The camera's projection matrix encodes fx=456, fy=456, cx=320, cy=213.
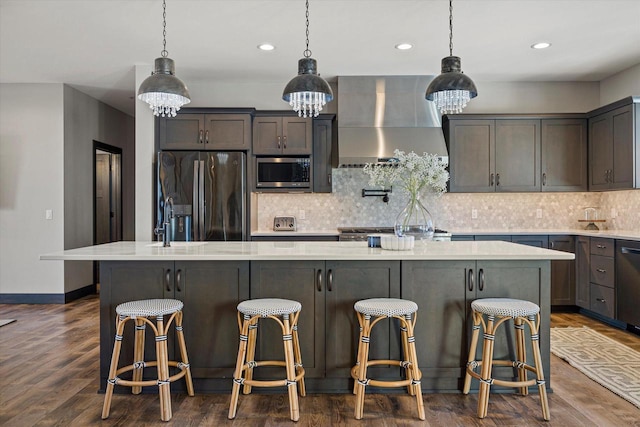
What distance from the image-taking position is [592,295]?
15.7ft

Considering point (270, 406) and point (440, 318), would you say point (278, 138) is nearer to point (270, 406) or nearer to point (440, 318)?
point (440, 318)

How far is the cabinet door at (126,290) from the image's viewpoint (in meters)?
2.88

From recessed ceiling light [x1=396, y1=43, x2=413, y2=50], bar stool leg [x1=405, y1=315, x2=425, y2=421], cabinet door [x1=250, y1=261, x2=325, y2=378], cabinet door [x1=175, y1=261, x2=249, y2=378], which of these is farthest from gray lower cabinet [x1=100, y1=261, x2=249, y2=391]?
recessed ceiling light [x1=396, y1=43, x2=413, y2=50]

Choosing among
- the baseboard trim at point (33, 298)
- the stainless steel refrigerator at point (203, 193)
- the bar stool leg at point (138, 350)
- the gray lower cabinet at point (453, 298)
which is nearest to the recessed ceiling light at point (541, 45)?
the gray lower cabinet at point (453, 298)

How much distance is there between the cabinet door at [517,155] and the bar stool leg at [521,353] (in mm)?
2893

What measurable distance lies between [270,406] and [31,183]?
4.68m

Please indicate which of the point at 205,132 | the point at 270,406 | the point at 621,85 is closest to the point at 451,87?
the point at 270,406

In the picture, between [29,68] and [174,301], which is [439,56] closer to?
[174,301]

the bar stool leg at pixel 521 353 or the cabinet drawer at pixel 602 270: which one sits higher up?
the cabinet drawer at pixel 602 270

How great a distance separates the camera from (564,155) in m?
5.33

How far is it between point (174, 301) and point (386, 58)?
133 inches

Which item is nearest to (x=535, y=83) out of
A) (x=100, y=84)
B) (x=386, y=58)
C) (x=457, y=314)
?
(x=386, y=58)

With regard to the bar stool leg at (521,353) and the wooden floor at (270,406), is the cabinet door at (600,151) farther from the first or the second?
the bar stool leg at (521,353)

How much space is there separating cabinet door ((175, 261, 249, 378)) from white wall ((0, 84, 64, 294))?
3.65m
